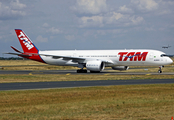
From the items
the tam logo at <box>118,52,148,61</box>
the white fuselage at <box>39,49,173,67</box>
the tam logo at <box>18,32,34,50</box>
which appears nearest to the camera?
the white fuselage at <box>39,49,173,67</box>

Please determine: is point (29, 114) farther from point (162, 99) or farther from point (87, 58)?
point (87, 58)

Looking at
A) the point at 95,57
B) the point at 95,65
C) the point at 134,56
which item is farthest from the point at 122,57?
the point at 95,57

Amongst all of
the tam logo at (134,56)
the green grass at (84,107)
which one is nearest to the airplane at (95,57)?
the tam logo at (134,56)

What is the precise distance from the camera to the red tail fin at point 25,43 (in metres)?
61.2

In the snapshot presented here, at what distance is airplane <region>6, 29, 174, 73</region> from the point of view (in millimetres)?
51188

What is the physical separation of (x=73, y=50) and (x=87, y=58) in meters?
5.14

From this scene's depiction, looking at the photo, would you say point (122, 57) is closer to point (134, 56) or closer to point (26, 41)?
point (134, 56)

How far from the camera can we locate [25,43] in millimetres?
61344

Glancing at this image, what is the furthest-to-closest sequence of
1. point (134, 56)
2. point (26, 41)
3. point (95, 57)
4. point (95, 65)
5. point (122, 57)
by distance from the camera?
point (26, 41) < point (95, 57) < point (122, 57) < point (95, 65) < point (134, 56)

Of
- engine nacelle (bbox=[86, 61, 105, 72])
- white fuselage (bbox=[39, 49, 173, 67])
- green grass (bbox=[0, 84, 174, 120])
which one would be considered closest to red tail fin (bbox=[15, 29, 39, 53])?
white fuselage (bbox=[39, 49, 173, 67])

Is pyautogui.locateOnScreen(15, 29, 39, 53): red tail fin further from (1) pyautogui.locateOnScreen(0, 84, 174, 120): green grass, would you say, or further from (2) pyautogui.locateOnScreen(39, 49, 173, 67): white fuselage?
(1) pyautogui.locateOnScreen(0, 84, 174, 120): green grass

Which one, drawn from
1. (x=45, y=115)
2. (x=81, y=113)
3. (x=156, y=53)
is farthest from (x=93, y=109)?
(x=156, y=53)

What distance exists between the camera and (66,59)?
185 feet

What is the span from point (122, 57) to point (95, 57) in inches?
238
